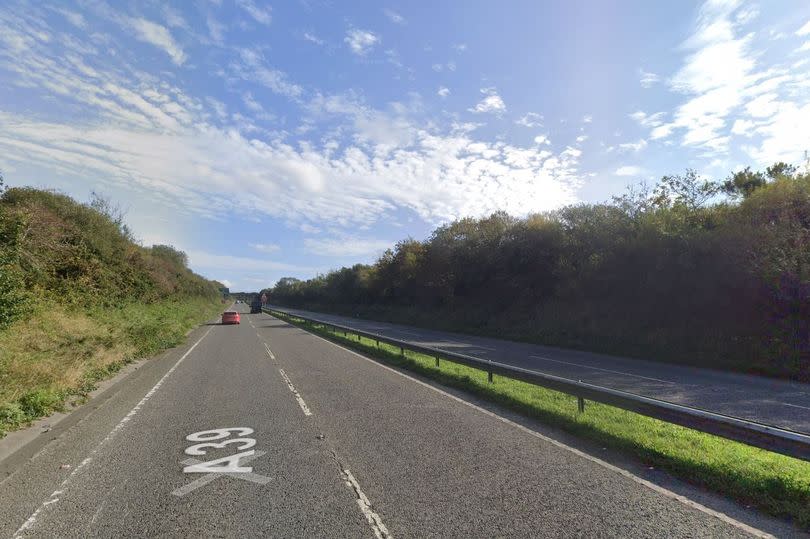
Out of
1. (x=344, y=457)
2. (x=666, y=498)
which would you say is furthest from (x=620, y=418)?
(x=344, y=457)

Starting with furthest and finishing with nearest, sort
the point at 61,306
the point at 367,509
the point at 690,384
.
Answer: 1. the point at 61,306
2. the point at 690,384
3. the point at 367,509

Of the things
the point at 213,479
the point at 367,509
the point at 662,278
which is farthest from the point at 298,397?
the point at 662,278

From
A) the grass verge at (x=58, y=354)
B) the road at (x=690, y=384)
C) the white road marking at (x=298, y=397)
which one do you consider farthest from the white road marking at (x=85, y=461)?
the road at (x=690, y=384)

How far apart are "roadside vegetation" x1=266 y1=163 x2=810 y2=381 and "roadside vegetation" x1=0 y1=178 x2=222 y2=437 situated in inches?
763

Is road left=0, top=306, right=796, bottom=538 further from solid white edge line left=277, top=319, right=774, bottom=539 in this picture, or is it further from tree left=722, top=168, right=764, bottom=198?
tree left=722, top=168, right=764, bottom=198

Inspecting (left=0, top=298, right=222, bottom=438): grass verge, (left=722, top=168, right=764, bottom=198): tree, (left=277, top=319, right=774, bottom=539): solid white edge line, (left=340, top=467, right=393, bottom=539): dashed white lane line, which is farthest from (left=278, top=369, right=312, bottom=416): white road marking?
(left=722, top=168, right=764, bottom=198): tree

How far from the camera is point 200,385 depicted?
1166 cm

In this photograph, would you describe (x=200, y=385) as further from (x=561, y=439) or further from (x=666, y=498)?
(x=666, y=498)

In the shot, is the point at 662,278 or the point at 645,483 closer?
the point at 645,483

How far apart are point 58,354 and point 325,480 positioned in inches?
401

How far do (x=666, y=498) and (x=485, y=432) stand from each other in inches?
109

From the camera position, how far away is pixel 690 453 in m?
6.01

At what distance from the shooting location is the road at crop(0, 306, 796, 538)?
404 centimetres

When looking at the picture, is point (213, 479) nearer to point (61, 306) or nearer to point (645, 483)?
point (645, 483)
